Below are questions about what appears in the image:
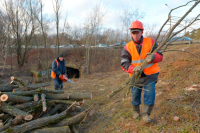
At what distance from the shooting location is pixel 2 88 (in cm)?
449

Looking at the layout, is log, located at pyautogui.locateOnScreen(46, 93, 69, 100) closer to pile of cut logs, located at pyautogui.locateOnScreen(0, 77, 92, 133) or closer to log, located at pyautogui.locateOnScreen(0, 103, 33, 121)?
pile of cut logs, located at pyautogui.locateOnScreen(0, 77, 92, 133)

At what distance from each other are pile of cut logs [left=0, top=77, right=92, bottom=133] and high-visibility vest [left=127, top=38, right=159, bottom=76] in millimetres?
2072

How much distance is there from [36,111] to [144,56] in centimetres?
322

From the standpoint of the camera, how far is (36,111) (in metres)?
3.91

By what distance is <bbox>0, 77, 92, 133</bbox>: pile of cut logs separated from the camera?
122 inches

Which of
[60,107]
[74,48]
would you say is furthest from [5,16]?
[60,107]

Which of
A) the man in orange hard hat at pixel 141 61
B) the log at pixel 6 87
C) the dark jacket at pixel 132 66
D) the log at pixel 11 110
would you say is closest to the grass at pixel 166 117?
the man in orange hard hat at pixel 141 61

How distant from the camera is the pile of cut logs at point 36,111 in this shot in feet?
10.2

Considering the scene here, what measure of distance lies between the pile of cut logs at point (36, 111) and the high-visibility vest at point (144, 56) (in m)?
2.07

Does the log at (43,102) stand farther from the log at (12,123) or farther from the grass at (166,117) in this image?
the grass at (166,117)

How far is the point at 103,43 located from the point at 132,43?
2156 cm

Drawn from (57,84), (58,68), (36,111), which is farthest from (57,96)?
(58,68)

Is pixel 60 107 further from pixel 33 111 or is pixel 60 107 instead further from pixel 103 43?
pixel 103 43

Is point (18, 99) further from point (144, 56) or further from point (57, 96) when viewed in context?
point (144, 56)
